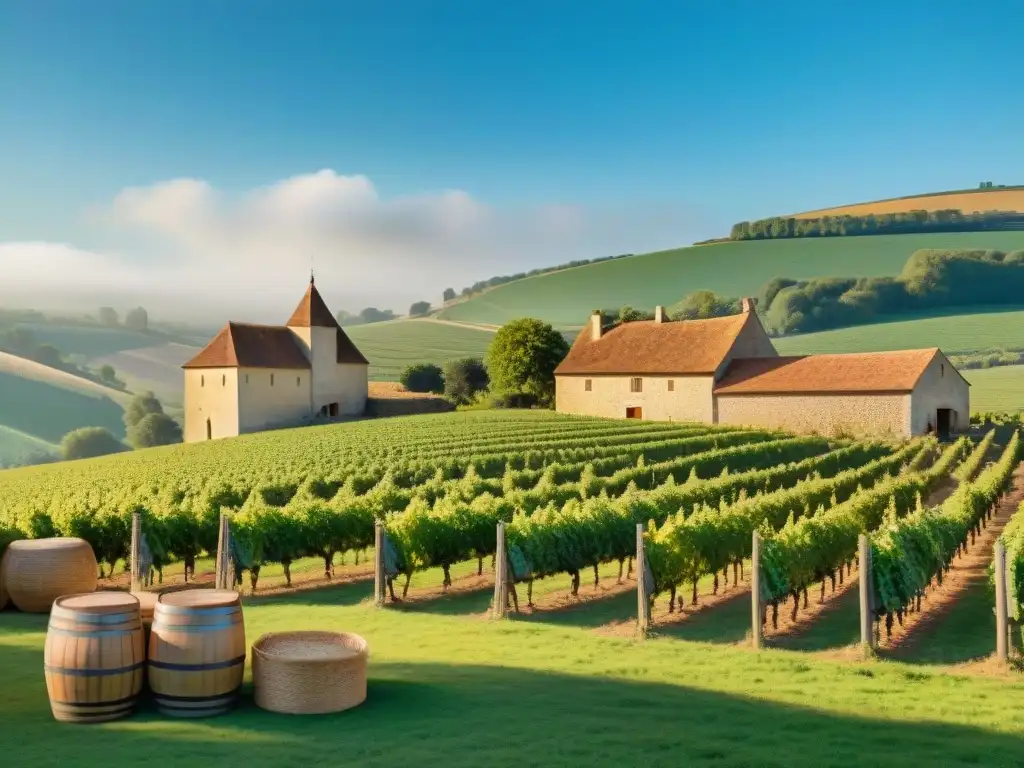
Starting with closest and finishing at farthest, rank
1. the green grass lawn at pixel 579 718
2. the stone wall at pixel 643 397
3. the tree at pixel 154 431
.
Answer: the green grass lawn at pixel 579 718 < the stone wall at pixel 643 397 < the tree at pixel 154 431

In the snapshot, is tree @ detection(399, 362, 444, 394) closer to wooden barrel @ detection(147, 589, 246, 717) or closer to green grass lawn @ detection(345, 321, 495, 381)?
green grass lawn @ detection(345, 321, 495, 381)

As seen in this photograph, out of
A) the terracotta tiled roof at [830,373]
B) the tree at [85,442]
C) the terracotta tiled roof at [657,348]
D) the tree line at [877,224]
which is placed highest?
the tree line at [877,224]

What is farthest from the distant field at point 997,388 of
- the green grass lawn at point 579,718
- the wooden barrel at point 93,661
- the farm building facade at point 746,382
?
the wooden barrel at point 93,661

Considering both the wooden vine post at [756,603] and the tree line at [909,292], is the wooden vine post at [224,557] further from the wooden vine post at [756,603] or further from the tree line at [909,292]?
→ the tree line at [909,292]

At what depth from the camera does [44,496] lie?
102ft

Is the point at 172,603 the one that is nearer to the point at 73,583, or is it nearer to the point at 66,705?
the point at 66,705

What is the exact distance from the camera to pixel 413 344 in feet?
381

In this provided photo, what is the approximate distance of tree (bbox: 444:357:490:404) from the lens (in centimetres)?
8394

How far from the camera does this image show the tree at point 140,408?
104125mm

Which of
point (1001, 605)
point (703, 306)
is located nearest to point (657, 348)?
point (703, 306)

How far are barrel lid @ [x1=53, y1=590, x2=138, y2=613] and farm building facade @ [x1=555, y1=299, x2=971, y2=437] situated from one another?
41.4 metres

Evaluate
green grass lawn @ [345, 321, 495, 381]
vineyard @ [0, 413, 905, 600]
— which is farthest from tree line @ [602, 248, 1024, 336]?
vineyard @ [0, 413, 905, 600]

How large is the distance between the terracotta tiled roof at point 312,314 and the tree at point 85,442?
4200 centimetres

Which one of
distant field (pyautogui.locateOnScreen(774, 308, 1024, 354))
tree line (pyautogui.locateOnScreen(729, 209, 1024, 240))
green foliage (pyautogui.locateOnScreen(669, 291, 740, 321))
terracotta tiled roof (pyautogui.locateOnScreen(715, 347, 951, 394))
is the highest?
tree line (pyautogui.locateOnScreen(729, 209, 1024, 240))
